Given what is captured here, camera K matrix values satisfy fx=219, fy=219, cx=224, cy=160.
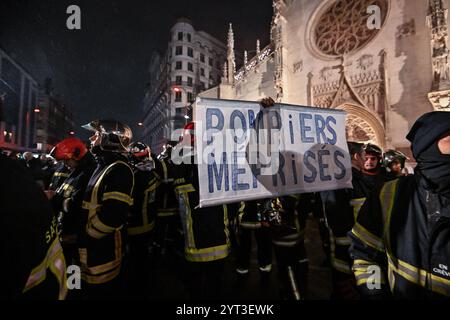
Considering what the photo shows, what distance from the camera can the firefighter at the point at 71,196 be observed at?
2.69 m

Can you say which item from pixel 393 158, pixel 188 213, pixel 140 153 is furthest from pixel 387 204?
pixel 140 153

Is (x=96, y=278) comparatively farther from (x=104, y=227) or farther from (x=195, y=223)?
(x=195, y=223)

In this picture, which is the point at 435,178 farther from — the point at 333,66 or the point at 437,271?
the point at 333,66

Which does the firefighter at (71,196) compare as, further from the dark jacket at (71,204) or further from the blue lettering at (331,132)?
the blue lettering at (331,132)

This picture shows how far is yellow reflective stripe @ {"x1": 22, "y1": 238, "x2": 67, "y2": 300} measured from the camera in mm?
940

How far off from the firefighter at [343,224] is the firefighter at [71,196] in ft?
10.4

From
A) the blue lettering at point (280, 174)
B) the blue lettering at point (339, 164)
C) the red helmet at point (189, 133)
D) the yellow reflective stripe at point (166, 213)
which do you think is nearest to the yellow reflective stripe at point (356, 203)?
the blue lettering at point (339, 164)

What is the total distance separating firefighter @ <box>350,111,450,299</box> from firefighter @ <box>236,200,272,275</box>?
232 cm

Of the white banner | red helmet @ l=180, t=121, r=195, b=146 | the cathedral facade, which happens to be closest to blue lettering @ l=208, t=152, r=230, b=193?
the white banner

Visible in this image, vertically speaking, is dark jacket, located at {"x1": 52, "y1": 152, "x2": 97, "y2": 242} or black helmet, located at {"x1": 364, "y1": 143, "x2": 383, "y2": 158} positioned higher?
black helmet, located at {"x1": 364, "y1": 143, "x2": 383, "y2": 158}

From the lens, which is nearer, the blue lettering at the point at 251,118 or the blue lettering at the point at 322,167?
the blue lettering at the point at 251,118

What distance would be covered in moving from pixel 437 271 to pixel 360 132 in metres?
12.8

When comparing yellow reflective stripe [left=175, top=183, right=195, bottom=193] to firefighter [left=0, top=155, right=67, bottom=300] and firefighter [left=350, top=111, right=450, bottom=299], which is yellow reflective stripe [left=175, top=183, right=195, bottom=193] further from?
firefighter [left=350, top=111, right=450, bottom=299]

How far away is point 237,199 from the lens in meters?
2.22
